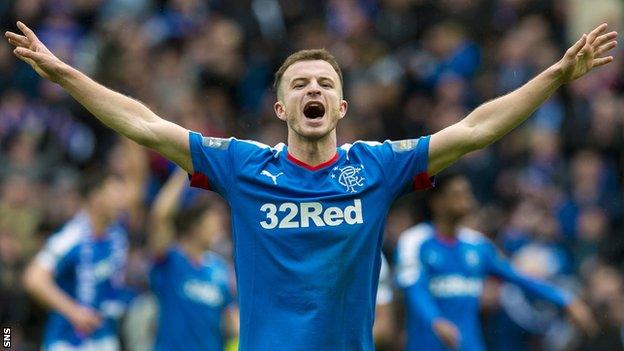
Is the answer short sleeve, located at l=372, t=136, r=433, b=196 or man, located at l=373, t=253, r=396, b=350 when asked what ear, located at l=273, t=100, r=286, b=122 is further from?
man, located at l=373, t=253, r=396, b=350

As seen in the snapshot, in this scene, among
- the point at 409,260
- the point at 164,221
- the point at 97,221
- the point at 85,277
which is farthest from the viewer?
the point at 97,221

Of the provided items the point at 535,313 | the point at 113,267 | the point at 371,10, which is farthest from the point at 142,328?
the point at 371,10

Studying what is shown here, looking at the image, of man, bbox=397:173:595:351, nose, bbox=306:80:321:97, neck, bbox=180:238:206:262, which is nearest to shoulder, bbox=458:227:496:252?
man, bbox=397:173:595:351

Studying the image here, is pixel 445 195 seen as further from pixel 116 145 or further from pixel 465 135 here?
pixel 116 145

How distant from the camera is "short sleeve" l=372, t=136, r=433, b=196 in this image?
22.6ft

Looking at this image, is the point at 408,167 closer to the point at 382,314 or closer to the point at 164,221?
the point at 164,221

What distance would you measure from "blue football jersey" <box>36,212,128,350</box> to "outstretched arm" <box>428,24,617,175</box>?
5.77m

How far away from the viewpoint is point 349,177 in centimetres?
688

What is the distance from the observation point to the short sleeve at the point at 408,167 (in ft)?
22.6

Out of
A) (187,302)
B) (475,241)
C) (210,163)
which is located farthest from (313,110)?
(475,241)

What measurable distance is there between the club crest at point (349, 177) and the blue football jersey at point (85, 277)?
554 centimetres

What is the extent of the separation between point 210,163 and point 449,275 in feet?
17.4

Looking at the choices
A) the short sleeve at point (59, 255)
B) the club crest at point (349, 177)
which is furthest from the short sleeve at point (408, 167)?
the short sleeve at point (59, 255)

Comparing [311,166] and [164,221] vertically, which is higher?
[164,221]
